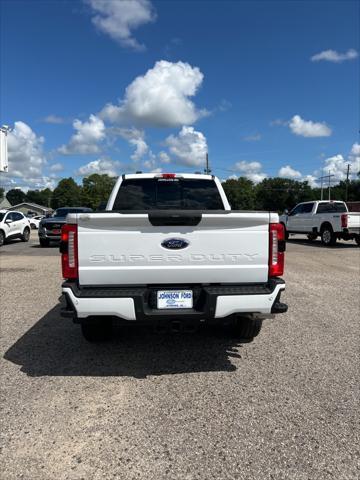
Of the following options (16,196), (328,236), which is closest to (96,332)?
(328,236)

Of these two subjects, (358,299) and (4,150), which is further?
(4,150)

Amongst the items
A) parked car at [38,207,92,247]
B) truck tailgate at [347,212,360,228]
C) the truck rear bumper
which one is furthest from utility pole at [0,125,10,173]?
the truck rear bumper

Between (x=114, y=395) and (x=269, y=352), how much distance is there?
6.32 ft

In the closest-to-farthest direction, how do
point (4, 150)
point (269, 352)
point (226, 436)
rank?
1. point (226, 436)
2. point (269, 352)
3. point (4, 150)

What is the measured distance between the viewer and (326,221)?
18.0 m

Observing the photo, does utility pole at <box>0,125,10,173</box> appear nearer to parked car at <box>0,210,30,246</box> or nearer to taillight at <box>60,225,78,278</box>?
parked car at <box>0,210,30,246</box>

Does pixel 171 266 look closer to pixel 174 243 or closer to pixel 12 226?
pixel 174 243

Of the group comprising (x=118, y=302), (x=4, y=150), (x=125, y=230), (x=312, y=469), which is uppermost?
(x=4, y=150)

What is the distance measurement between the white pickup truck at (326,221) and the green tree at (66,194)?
130m

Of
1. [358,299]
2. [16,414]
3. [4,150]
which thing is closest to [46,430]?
[16,414]

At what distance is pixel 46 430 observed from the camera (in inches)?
120

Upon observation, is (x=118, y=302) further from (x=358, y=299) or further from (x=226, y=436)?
(x=358, y=299)

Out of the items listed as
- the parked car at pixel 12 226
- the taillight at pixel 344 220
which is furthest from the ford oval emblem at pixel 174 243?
the parked car at pixel 12 226

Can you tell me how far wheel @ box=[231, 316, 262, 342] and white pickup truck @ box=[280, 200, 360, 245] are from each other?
12.2 m
